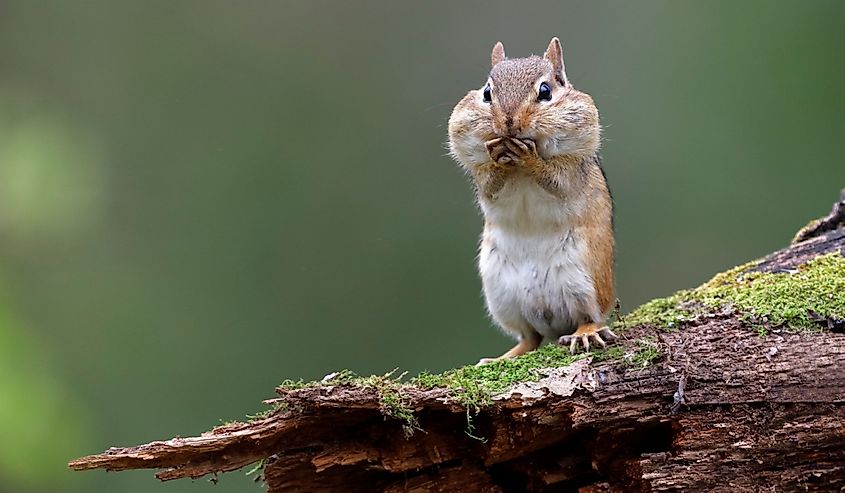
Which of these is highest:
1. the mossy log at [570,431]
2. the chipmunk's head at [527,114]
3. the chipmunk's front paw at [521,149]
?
the chipmunk's head at [527,114]

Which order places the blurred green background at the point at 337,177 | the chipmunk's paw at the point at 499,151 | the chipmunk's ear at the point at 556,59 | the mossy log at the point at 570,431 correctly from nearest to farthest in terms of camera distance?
1. the mossy log at the point at 570,431
2. the chipmunk's paw at the point at 499,151
3. the chipmunk's ear at the point at 556,59
4. the blurred green background at the point at 337,177

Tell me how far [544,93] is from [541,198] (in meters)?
0.35

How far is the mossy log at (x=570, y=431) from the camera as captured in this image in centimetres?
244

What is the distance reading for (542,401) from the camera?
252cm

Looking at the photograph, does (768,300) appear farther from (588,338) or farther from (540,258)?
(540,258)

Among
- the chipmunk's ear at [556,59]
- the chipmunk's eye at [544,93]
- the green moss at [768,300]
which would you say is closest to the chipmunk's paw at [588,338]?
the green moss at [768,300]

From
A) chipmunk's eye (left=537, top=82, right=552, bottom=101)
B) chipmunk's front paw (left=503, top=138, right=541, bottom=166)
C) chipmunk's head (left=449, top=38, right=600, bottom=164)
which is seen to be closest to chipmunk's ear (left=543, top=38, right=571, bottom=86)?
chipmunk's head (left=449, top=38, right=600, bottom=164)

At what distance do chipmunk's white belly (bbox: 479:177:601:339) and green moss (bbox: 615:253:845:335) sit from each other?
18cm

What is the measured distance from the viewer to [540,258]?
335 centimetres

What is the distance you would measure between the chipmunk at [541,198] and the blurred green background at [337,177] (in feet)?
9.07

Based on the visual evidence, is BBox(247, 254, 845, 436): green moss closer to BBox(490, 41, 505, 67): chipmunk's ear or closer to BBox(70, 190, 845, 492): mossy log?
BBox(70, 190, 845, 492): mossy log

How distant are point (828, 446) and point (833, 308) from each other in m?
0.51

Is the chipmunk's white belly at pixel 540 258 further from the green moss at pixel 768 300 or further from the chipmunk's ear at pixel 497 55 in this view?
the chipmunk's ear at pixel 497 55

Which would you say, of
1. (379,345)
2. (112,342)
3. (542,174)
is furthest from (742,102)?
(112,342)
